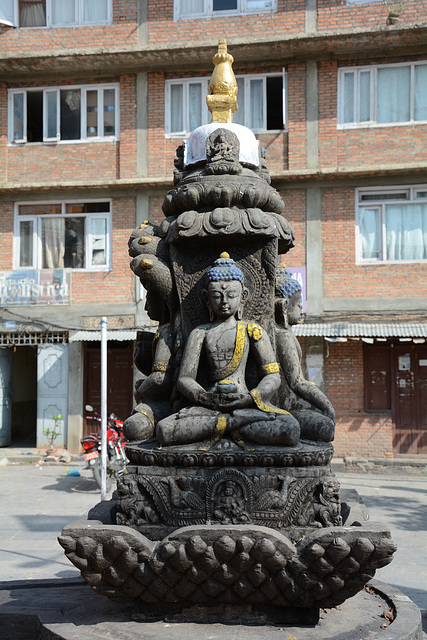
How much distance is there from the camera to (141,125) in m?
14.4

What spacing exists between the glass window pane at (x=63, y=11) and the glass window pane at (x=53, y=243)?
4772 mm

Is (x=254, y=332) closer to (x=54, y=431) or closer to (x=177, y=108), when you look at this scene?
(x=54, y=431)

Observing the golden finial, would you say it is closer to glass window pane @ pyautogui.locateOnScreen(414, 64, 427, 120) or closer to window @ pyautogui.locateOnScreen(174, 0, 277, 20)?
glass window pane @ pyautogui.locateOnScreen(414, 64, 427, 120)

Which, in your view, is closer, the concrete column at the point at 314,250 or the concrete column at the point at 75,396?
the concrete column at the point at 314,250

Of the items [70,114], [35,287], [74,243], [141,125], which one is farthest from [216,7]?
[35,287]

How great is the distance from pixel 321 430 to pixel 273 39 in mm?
11497

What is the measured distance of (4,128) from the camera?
15.0 m

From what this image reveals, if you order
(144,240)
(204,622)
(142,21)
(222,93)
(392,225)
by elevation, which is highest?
(142,21)

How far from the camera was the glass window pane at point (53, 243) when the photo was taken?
14.8m

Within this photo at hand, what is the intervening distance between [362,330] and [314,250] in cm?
217

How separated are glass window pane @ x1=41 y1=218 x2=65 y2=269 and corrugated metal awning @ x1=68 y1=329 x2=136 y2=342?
193cm

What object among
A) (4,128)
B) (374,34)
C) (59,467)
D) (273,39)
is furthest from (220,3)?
(59,467)

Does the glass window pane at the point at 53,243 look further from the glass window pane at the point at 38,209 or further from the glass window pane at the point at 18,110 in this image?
the glass window pane at the point at 18,110

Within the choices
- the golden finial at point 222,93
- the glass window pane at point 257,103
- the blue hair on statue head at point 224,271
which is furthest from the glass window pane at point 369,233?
the blue hair on statue head at point 224,271
